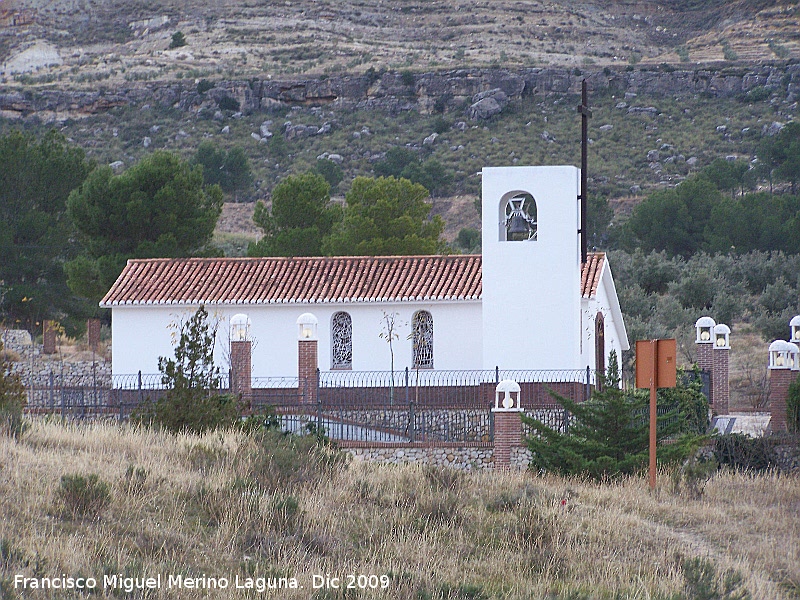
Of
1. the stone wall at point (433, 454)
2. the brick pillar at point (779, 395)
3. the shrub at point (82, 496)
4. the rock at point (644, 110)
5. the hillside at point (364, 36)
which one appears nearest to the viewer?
the shrub at point (82, 496)

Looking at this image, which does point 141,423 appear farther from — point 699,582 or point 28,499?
point 699,582

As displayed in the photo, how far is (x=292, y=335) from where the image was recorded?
28281 mm

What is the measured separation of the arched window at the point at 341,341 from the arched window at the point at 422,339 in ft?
4.97

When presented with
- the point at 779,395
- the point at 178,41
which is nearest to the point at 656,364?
the point at 779,395

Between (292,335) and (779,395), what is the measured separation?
1095cm

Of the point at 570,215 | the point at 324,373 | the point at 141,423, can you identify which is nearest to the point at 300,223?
the point at 324,373

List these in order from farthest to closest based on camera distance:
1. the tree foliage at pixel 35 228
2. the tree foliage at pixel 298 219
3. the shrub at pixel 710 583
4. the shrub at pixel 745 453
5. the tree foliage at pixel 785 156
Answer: the tree foliage at pixel 785 156 < the tree foliage at pixel 298 219 < the tree foliage at pixel 35 228 < the shrub at pixel 745 453 < the shrub at pixel 710 583

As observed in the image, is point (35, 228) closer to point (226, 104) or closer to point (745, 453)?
point (745, 453)

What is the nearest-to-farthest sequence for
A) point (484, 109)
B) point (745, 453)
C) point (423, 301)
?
point (745, 453) → point (423, 301) → point (484, 109)

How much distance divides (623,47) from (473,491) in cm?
8322

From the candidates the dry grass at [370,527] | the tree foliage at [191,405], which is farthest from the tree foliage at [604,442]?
the tree foliage at [191,405]

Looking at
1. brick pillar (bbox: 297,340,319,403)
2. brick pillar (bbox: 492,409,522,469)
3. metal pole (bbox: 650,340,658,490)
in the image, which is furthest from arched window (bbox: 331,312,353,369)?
metal pole (bbox: 650,340,658,490)

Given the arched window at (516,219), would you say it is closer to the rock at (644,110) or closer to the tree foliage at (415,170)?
the tree foliage at (415,170)

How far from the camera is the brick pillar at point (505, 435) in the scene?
831 inches
